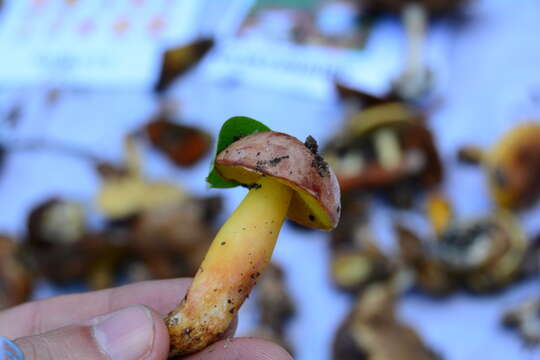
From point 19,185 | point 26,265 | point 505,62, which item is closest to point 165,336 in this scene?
point 26,265

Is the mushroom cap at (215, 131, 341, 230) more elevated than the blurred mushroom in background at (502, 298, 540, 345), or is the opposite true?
the mushroom cap at (215, 131, 341, 230)

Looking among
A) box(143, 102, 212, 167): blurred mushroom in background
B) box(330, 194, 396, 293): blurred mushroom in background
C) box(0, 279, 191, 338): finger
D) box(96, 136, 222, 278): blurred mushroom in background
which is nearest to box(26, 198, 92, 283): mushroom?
box(96, 136, 222, 278): blurred mushroom in background

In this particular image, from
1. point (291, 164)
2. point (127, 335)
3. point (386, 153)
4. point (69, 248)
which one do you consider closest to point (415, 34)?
point (386, 153)

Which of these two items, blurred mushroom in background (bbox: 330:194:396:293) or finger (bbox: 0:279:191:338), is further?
blurred mushroom in background (bbox: 330:194:396:293)

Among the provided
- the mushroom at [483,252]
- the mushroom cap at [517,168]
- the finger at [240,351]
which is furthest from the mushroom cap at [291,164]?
the mushroom cap at [517,168]

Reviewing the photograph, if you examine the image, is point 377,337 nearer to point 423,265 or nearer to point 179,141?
point 423,265

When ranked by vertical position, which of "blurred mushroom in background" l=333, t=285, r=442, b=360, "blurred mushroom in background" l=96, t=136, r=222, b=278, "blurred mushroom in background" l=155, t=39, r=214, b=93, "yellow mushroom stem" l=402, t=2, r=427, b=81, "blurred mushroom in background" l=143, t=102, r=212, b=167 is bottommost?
"blurred mushroom in background" l=333, t=285, r=442, b=360

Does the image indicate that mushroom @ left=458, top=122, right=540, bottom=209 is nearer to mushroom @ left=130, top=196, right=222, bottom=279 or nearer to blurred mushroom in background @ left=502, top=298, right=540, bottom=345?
blurred mushroom in background @ left=502, top=298, right=540, bottom=345

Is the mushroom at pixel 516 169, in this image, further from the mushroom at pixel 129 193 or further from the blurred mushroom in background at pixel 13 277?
the blurred mushroom in background at pixel 13 277
